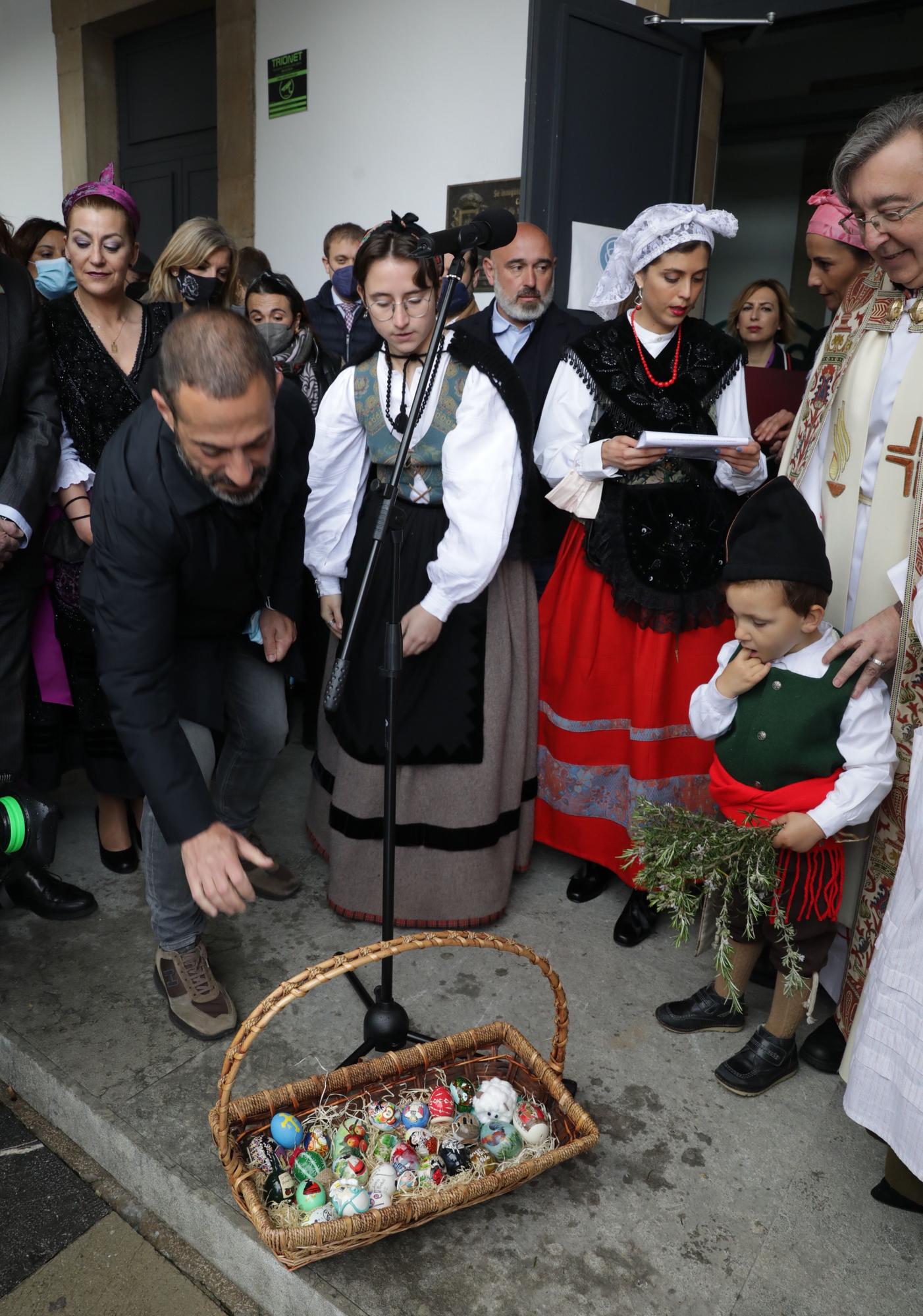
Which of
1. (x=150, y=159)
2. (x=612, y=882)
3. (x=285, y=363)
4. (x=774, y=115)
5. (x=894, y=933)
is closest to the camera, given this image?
(x=894, y=933)

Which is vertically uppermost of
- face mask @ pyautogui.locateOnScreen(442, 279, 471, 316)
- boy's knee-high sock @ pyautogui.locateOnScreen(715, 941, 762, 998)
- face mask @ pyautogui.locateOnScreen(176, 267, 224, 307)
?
face mask @ pyautogui.locateOnScreen(176, 267, 224, 307)

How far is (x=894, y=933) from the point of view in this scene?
185cm

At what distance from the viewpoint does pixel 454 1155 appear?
1.84m

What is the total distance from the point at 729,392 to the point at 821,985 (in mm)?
1541

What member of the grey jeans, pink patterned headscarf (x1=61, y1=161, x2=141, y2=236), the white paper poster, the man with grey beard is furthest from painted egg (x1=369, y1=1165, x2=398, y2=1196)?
the white paper poster

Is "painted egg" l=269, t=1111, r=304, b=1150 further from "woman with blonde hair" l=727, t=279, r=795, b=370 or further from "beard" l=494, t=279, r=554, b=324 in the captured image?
"woman with blonde hair" l=727, t=279, r=795, b=370

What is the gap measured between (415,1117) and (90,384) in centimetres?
202

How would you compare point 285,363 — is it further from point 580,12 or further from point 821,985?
point 821,985

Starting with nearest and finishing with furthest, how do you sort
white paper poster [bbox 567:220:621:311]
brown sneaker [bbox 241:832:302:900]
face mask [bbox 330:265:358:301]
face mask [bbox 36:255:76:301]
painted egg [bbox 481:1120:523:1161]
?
painted egg [bbox 481:1120:523:1161], brown sneaker [bbox 241:832:302:900], face mask [bbox 36:255:76:301], face mask [bbox 330:265:358:301], white paper poster [bbox 567:220:621:311]

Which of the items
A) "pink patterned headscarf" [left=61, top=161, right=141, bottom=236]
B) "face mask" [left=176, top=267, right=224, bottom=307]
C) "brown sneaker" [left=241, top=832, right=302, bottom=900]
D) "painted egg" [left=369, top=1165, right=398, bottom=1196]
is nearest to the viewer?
"painted egg" [left=369, top=1165, right=398, bottom=1196]

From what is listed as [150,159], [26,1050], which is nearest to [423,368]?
[26,1050]

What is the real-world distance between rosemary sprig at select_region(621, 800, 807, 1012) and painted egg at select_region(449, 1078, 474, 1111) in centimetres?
50

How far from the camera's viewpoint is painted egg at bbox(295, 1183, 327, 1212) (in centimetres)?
175

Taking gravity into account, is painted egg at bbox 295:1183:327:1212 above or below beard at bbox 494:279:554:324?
below
